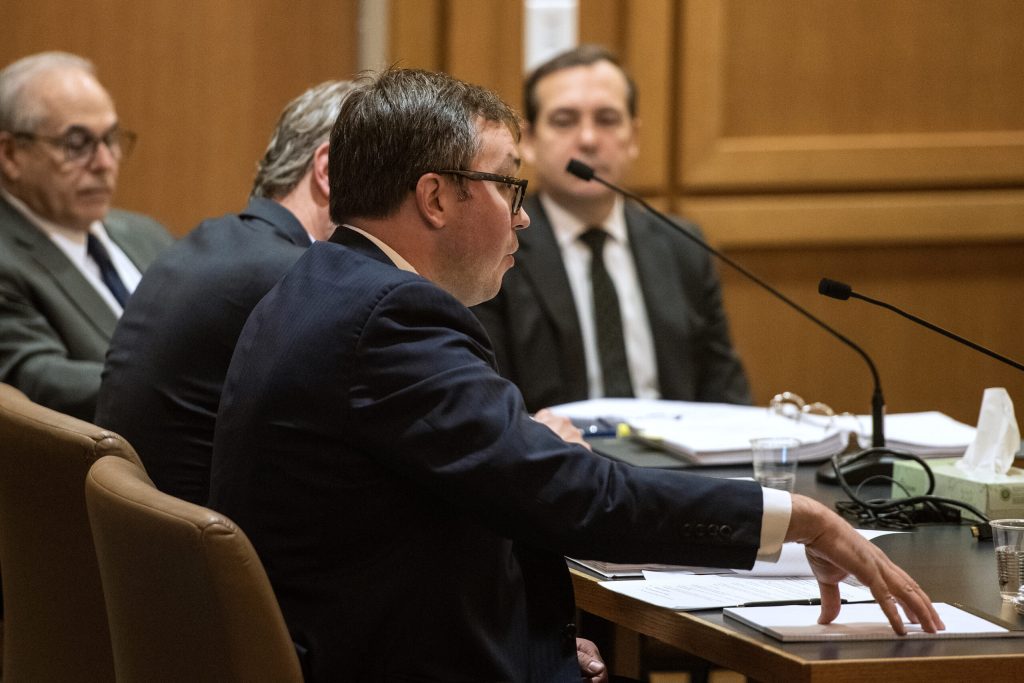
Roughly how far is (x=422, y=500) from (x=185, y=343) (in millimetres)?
825

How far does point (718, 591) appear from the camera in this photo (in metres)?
1.66

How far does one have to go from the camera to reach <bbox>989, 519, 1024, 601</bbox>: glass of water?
164 centimetres

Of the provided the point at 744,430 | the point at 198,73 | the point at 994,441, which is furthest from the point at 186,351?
the point at 198,73

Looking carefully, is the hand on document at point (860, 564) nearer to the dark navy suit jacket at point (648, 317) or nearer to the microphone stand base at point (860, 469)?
the microphone stand base at point (860, 469)

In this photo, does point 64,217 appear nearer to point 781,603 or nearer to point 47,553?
point 47,553

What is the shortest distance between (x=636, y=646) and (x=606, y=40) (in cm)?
251

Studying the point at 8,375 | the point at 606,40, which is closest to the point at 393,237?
the point at 8,375

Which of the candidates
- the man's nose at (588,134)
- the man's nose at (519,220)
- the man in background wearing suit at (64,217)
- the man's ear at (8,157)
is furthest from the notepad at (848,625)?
the man's ear at (8,157)

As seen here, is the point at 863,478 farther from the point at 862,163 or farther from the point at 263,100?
the point at 263,100

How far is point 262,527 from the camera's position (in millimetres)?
1534

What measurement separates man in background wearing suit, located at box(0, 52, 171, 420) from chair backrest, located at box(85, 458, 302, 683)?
173 cm

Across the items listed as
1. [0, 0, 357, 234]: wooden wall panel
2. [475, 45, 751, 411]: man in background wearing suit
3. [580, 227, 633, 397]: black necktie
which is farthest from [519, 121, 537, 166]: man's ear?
[0, 0, 357, 234]: wooden wall panel

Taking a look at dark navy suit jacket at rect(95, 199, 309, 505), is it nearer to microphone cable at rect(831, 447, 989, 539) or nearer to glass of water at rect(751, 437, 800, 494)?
glass of water at rect(751, 437, 800, 494)

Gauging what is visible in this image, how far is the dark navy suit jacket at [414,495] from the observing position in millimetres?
1452
